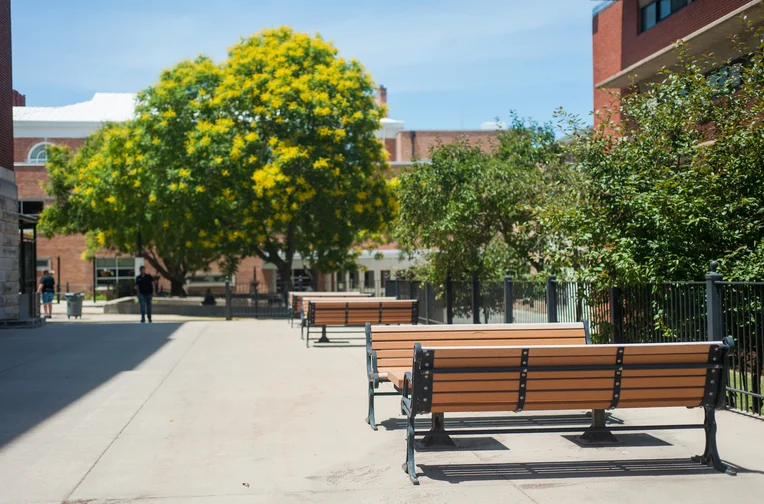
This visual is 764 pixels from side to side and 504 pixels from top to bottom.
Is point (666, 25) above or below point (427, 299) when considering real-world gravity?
above

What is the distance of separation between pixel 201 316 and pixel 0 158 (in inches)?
486

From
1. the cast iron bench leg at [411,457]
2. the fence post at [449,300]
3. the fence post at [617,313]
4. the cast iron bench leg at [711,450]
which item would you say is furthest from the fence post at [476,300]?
the cast iron bench leg at [411,457]

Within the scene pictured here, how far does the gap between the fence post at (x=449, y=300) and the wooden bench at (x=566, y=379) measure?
45.9 feet

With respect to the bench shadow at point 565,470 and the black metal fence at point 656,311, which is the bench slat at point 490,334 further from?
the bench shadow at point 565,470

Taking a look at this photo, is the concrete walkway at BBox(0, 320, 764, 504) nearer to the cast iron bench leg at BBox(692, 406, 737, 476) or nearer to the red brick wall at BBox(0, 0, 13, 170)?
the cast iron bench leg at BBox(692, 406, 737, 476)

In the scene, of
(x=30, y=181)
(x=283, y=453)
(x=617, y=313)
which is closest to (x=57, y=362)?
(x=283, y=453)

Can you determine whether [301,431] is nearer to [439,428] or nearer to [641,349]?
[439,428]

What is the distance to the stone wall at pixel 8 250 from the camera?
23.1 m

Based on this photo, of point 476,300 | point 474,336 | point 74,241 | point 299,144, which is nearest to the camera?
point 474,336

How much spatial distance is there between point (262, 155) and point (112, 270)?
3452 centimetres

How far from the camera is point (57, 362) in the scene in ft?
47.4

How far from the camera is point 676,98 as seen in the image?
12.7 m

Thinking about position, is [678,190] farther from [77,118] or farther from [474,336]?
[77,118]

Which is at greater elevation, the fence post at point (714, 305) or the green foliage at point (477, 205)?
the green foliage at point (477, 205)
